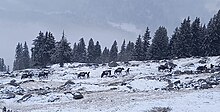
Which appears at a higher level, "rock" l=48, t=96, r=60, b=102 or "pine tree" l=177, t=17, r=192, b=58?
"pine tree" l=177, t=17, r=192, b=58

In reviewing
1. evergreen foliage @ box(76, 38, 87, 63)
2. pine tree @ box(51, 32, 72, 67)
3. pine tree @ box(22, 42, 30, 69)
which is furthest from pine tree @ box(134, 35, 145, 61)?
pine tree @ box(22, 42, 30, 69)

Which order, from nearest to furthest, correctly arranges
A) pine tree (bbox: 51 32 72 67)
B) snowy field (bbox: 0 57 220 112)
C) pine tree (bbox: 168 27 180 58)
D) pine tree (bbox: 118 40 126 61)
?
snowy field (bbox: 0 57 220 112), pine tree (bbox: 168 27 180 58), pine tree (bbox: 51 32 72 67), pine tree (bbox: 118 40 126 61)

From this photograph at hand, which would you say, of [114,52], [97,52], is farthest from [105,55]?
[97,52]

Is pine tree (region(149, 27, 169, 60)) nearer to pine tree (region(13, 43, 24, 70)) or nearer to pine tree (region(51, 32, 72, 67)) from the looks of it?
pine tree (region(51, 32, 72, 67))

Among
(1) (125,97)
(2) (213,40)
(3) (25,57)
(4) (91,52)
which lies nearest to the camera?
(1) (125,97)

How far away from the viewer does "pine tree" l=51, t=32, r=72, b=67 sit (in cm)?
8494

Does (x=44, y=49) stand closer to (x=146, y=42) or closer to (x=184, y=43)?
(x=146, y=42)

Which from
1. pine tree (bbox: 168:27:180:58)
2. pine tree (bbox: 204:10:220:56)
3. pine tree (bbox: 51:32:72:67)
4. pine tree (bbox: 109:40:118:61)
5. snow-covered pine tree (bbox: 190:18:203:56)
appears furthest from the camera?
pine tree (bbox: 109:40:118:61)

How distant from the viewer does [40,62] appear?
8912 cm

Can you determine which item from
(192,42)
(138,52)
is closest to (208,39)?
(192,42)

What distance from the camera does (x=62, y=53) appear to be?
85250 millimetres

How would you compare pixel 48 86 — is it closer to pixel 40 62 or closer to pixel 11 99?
pixel 11 99

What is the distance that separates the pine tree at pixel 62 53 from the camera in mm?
84938

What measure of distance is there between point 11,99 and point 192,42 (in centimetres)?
5562
